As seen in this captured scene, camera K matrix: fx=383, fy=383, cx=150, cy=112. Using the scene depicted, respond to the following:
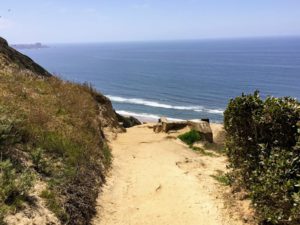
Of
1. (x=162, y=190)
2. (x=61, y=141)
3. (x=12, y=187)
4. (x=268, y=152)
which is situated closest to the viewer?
(x=12, y=187)

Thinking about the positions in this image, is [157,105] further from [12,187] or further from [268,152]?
[12,187]

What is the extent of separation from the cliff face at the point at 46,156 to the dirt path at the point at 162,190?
20.8 inches

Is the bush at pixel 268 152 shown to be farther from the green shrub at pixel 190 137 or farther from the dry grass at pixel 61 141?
the green shrub at pixel 190 137

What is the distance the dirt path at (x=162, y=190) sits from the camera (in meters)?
8.48

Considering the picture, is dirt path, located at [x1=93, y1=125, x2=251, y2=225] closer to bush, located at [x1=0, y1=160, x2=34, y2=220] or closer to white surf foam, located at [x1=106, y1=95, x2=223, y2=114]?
bush, located at [x1=0, y1=160, x2=34, y2=220]

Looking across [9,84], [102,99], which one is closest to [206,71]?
[102,99]

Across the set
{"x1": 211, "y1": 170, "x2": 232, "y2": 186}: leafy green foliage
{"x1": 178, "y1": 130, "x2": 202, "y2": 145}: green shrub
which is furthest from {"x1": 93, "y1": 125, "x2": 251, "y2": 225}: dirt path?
Answer: {"x1": 178, "y1": 130, "x2": 202, "y2": 145}: green shrub

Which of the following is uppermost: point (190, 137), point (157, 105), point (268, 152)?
point (268, 152)

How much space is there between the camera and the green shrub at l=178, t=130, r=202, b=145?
18.1 metres

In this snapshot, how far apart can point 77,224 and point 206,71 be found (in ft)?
390

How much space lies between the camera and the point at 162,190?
10.2 meters

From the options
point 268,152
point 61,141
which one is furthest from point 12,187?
point 268,152

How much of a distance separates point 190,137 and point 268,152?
9.85 m

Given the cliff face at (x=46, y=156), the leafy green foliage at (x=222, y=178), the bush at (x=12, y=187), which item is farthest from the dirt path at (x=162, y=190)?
the bush at (x=12, y=187)
